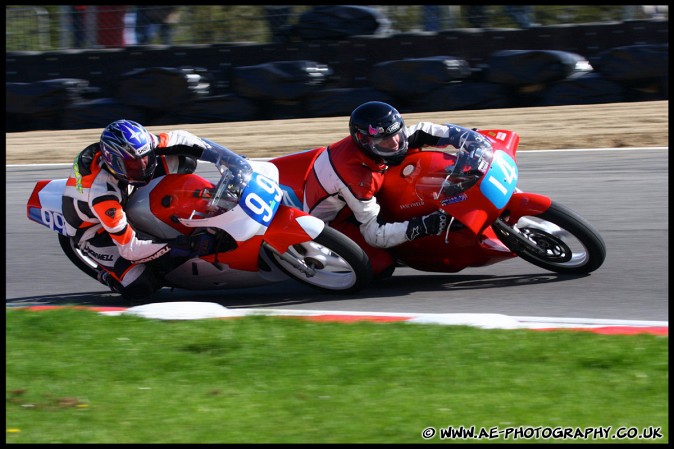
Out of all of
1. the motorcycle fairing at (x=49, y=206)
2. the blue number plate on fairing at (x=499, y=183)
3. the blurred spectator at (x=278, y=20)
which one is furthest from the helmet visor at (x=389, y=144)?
the blurred spectator at (x=278, y=20)

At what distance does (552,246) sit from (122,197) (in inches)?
117

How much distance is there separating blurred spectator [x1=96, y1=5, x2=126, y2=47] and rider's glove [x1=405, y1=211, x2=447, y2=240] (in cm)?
1065

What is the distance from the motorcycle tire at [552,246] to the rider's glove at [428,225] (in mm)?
382

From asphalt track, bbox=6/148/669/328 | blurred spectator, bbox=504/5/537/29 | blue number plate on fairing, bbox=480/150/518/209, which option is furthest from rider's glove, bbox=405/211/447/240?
blurred spectator, bbox=504/5/537/29

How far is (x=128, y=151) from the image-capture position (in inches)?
253

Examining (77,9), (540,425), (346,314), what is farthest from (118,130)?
(77,9)

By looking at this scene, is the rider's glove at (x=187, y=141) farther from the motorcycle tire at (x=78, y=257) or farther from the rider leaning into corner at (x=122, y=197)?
the motorcycle tire at (x=78, y=257)

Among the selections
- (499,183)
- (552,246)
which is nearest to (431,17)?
(552,246)

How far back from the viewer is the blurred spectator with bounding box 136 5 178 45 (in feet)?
53.0

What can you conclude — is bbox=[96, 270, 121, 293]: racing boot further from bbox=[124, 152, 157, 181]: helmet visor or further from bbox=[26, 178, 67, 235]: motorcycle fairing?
bbox=[124, 152, 157, 181]: helmet visor

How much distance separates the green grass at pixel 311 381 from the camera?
14.0 feet

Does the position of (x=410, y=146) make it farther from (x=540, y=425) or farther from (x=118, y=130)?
(x=540, y=425)

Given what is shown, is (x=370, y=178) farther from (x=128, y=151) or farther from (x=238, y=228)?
(x=128, y=151)

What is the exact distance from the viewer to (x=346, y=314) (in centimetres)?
636
